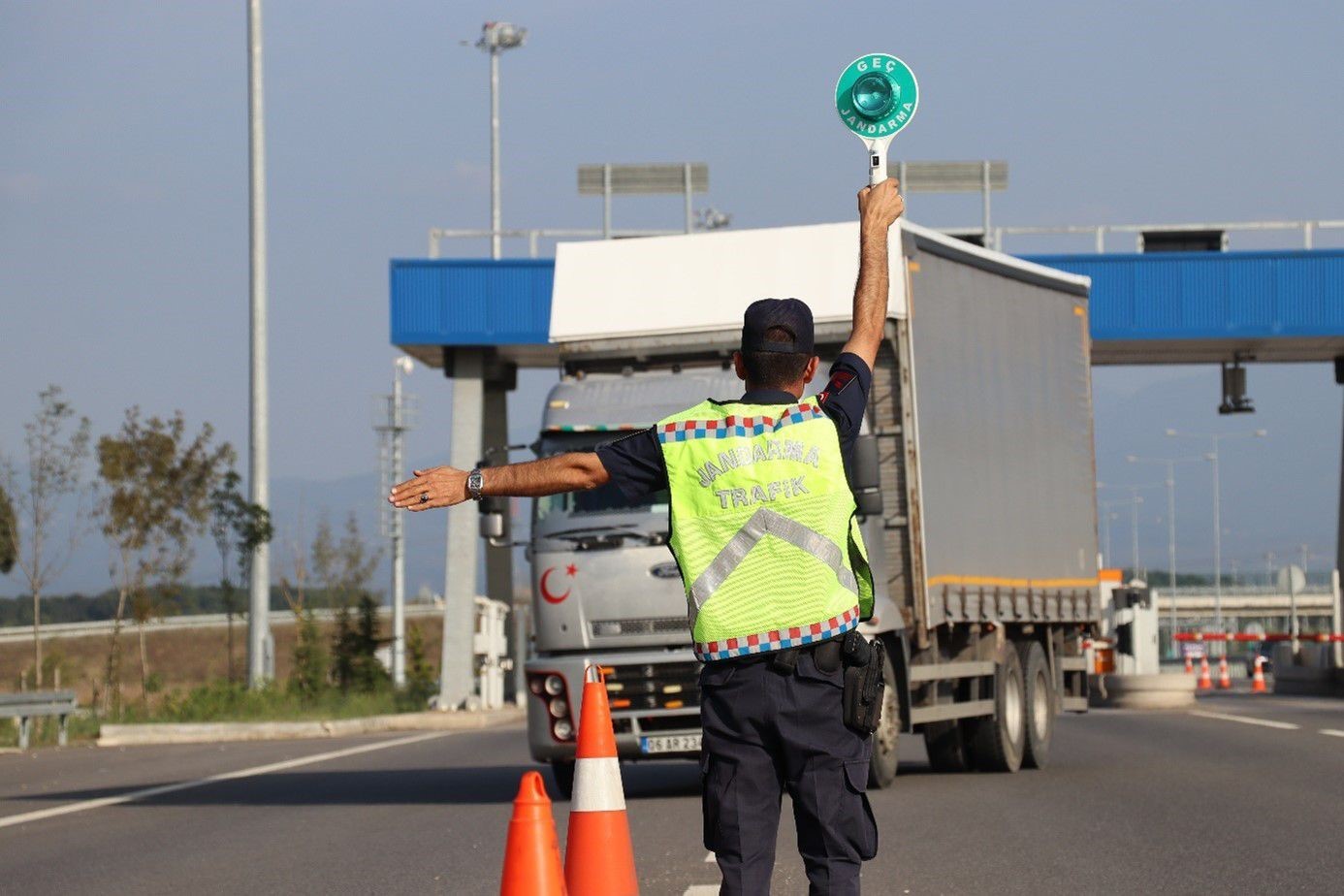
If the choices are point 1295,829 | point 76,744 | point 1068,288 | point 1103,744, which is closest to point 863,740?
point 1295,829

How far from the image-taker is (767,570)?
17.7ft

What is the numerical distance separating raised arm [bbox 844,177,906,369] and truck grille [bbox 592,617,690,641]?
8.18 meters

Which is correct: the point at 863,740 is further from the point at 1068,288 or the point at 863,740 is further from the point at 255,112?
the point at 255,112

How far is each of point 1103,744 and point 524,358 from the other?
20117mm

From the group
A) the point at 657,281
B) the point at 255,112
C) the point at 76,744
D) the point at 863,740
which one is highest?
the point at 255,112

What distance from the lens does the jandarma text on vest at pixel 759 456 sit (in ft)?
17.7

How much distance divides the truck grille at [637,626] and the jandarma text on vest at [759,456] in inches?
345

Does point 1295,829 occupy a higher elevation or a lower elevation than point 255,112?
lower

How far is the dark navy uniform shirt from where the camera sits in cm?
550

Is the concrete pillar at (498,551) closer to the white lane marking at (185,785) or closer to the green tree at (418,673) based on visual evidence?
the green tree at (418,673)

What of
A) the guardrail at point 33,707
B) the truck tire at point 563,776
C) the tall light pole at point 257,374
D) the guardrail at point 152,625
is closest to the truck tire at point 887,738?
the truck tire at point 563,776

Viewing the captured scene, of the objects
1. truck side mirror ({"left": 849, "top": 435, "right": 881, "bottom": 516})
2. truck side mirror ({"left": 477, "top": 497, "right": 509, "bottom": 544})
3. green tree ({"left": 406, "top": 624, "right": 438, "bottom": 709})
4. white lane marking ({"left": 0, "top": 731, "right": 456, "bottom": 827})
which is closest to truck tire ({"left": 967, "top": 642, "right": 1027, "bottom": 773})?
truck side mirror ({"left": 849, "top": 435, "right": 881, "bottom": 516})

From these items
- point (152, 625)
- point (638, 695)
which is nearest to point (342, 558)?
point (152, 625)

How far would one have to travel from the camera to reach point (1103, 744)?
22.1 meters
